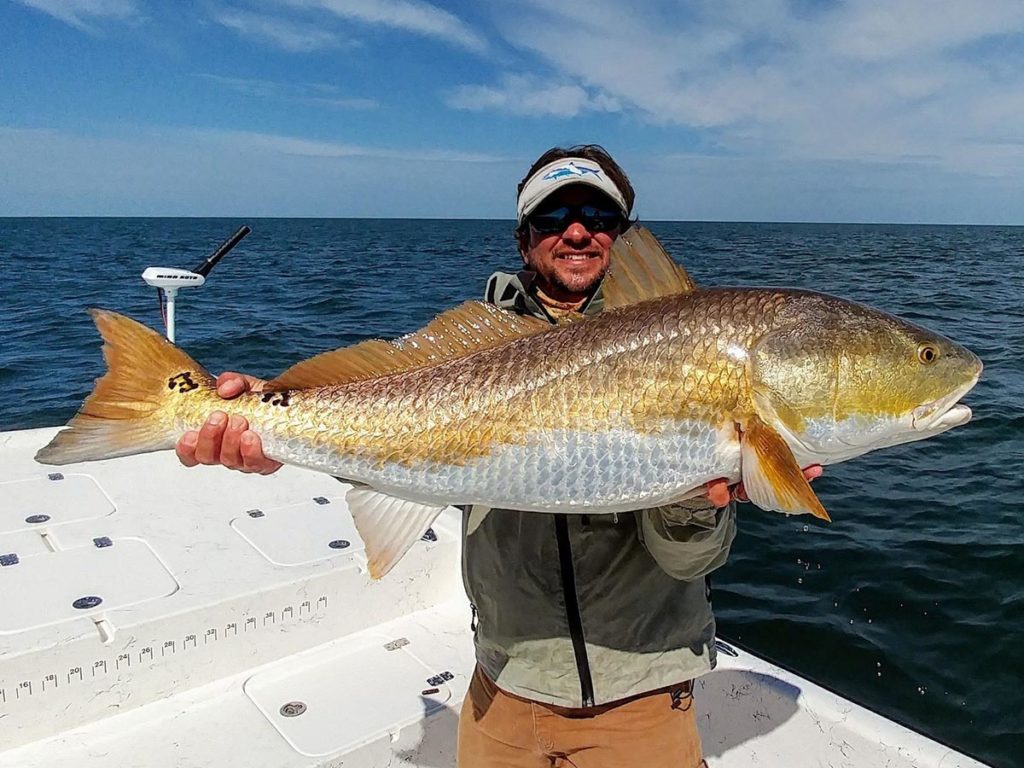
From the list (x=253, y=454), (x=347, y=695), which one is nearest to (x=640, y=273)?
(x=253, y=454)

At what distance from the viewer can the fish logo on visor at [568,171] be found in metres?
3.50

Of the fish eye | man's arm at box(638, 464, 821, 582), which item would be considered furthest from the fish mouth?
man's arm at box(638, 464, 821, 582)

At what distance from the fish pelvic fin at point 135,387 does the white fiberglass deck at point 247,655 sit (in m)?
1.73

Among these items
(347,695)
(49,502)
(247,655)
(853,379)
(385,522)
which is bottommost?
(347,695)

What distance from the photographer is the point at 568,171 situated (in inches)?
138

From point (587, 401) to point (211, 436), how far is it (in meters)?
1.35

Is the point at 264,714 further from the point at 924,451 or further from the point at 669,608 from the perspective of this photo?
the point at 924,451

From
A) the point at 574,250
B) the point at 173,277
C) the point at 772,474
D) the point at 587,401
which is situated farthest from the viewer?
the point at 173,277

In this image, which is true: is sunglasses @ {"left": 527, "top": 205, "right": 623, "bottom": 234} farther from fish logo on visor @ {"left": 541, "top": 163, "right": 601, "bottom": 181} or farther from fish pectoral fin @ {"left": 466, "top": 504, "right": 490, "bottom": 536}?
fish pectoral fin @ {"left": 466, "top": 504, "right": 490, "bottom": 536}

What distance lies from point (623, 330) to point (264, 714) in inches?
122

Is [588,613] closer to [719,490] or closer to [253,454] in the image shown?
[719,490]

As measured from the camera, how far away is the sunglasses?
3.57 m

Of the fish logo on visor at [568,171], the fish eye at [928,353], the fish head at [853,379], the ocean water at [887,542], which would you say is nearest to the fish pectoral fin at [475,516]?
the fish head at [853,379]

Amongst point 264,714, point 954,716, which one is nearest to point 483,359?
point 264,714
